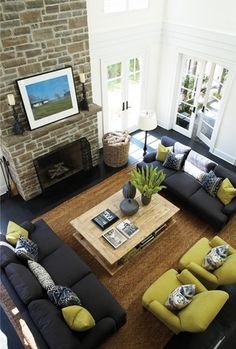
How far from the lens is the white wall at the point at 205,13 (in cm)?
516

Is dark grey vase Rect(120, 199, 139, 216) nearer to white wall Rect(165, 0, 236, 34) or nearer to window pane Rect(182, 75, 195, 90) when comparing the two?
window pane Rect(182, 75, 195, 90)

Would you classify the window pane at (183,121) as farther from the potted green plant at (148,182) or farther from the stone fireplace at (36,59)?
the potted green plant at (148,182)

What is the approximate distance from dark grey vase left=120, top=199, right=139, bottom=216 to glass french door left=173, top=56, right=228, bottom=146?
3158mm

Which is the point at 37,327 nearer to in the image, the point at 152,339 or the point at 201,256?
the point at 152,339

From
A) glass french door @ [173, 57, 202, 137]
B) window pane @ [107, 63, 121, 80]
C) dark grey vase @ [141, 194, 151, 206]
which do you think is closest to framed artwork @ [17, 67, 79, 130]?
window pane @ [107, 63, 121, 80]

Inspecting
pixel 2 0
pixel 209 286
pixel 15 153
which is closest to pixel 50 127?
pixel 15 153

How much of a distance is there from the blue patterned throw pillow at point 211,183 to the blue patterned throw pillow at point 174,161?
23.3 inches

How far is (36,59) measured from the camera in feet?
14.4

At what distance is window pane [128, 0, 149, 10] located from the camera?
5.53 m

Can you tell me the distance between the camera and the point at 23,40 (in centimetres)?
412

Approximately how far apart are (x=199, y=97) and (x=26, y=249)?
522cm

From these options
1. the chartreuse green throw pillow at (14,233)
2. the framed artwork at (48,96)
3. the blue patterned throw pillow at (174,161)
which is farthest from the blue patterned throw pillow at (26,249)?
the blue patterned throw pillow at (174,161)

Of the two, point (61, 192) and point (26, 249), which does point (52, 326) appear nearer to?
point (26, 249)

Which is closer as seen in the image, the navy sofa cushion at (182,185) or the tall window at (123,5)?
the navy sofa cushion at (182,185)
